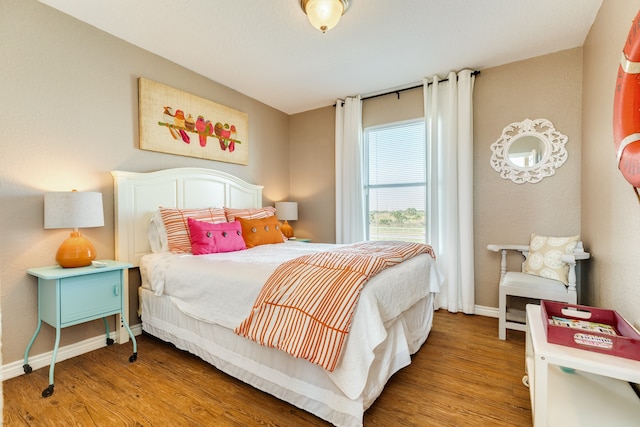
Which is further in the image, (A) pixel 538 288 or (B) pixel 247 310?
(A) pixel 538 288

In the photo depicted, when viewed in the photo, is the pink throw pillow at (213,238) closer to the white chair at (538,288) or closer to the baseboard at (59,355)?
the baseboard at (59,355)

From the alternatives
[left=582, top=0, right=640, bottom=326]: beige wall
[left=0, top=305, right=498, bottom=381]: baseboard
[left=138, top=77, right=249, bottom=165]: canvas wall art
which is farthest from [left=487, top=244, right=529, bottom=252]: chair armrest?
[left=0, top=305, right=498, bottom=381]: baseboard

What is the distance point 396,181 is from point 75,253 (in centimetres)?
320

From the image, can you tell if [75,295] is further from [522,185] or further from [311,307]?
[522,185]

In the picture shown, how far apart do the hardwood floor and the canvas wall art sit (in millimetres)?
1841

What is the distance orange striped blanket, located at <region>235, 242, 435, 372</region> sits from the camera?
5.03 ft

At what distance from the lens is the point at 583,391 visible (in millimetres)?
1484

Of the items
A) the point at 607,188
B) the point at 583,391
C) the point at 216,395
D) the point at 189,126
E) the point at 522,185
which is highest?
the point at 189,126

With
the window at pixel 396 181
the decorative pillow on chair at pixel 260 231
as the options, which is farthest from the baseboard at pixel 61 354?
the window at pixel 396 181

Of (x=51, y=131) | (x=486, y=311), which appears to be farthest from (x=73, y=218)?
(x=486, y=311)

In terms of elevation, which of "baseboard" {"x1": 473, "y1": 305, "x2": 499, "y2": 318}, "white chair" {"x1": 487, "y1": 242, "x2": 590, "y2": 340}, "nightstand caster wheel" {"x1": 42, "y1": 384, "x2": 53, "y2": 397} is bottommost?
"nightstand caster wheel" {"x1": 42, "y1": 384, "x2": 53, "y2": 397}

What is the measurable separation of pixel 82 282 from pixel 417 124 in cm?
351

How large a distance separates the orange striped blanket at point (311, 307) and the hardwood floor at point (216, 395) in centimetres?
43

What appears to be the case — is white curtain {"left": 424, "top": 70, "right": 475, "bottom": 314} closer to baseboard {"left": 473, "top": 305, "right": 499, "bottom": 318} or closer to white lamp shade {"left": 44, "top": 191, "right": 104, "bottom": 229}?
baseboard {"left": 473, "top": 305, "right": 499, "bottom": 318}
